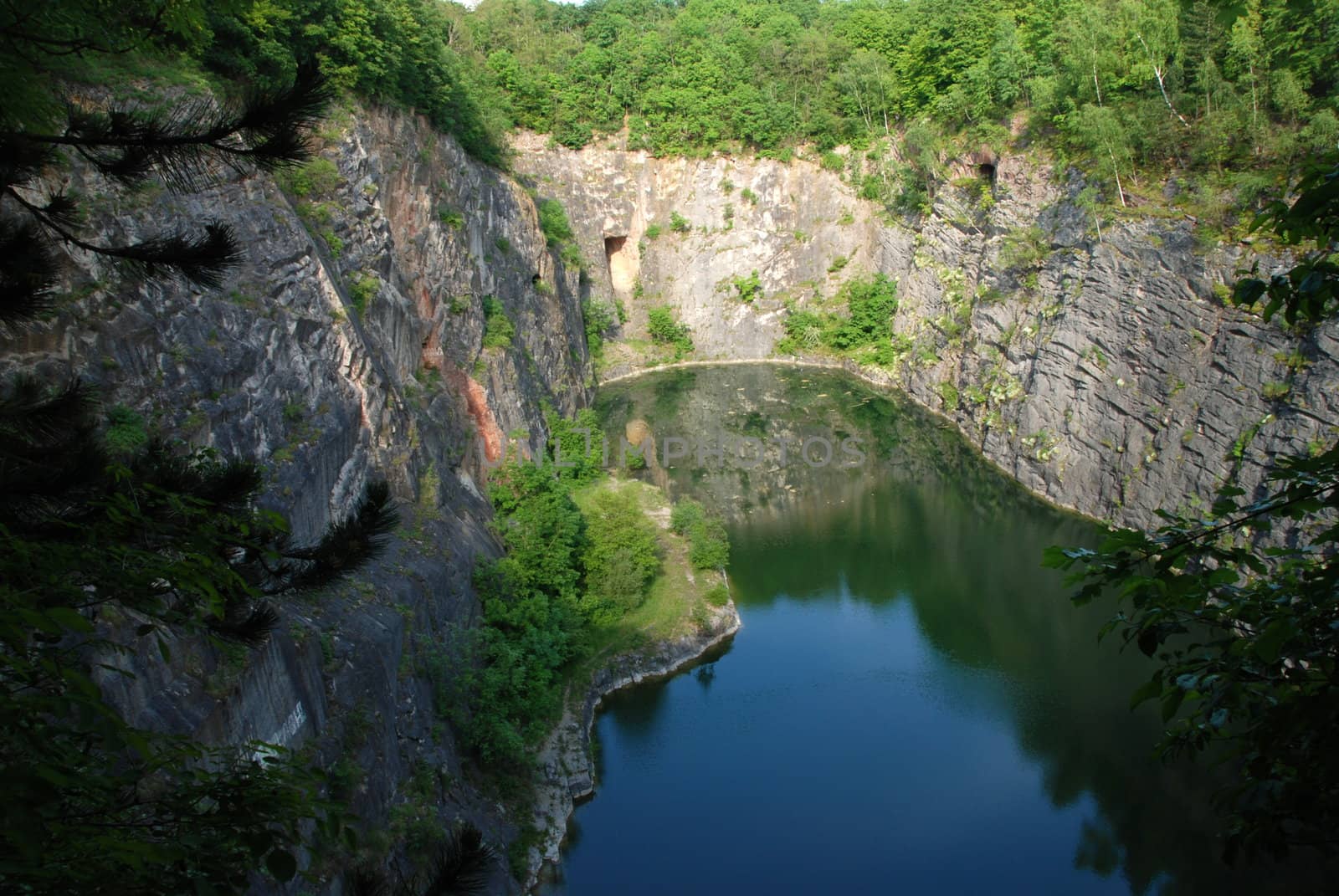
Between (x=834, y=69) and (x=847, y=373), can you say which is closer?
(x=847, y=373)

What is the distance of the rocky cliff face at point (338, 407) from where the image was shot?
36.1 feet

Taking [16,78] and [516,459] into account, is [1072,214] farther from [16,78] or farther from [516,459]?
[16,78]

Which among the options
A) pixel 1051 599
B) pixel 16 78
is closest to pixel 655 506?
pixel 1051 599

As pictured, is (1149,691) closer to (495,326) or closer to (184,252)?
(184,252)

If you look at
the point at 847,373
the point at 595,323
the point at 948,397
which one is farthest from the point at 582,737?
the point at 847,373

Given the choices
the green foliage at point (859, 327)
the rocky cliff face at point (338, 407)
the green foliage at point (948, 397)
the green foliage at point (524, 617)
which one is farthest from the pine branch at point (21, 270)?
the green foliage at point (859, 327)

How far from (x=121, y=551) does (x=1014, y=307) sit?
34.5 m

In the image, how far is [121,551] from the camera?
13.8 ft

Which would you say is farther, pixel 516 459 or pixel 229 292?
pixel 516 459

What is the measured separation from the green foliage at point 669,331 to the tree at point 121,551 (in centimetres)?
4272

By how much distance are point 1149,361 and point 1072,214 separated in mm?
6991

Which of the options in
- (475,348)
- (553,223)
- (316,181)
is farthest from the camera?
(553,223)

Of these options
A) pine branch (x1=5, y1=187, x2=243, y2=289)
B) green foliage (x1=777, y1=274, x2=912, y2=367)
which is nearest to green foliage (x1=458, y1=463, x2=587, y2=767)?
pine branch (x1=5, y1=187, x2=243, y2=289)

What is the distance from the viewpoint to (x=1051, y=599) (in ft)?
79.3
